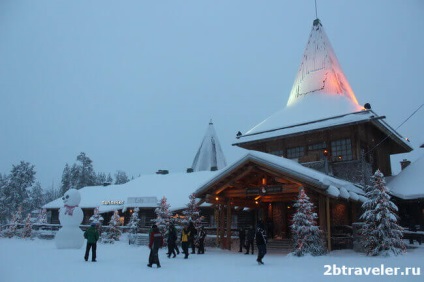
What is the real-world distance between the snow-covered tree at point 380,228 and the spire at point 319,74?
1067 cm

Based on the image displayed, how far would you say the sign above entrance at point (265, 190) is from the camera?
17891 millimetres

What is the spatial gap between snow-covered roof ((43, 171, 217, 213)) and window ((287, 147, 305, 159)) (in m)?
9.99

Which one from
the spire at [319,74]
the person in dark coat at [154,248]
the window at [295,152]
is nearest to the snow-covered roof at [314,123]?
the spire at [319,74]

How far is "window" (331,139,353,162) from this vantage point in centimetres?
2173

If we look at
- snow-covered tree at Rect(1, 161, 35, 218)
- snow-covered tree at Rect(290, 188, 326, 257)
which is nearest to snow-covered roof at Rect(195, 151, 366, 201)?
snow-covered tree at Rect(290, 188, 326, 257)

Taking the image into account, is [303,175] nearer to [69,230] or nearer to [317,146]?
[317,146]

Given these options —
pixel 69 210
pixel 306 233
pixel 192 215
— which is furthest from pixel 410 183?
pixel 69 210

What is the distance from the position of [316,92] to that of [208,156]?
20.5 metres

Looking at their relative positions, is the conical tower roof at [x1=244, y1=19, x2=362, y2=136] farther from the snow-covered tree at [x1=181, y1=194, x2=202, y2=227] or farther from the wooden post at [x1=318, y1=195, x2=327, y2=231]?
the wooden post at [x1=318, y1=195, x2=327, y2=231]

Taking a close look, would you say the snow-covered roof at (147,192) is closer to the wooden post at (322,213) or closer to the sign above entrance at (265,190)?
the sign above entrance at (265,190)

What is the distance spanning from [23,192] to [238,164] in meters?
43.0

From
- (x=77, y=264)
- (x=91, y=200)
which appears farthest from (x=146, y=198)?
(x=77, y=264)

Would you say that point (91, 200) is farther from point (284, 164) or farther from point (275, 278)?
point (275, 278)

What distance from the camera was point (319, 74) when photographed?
27422 mm
